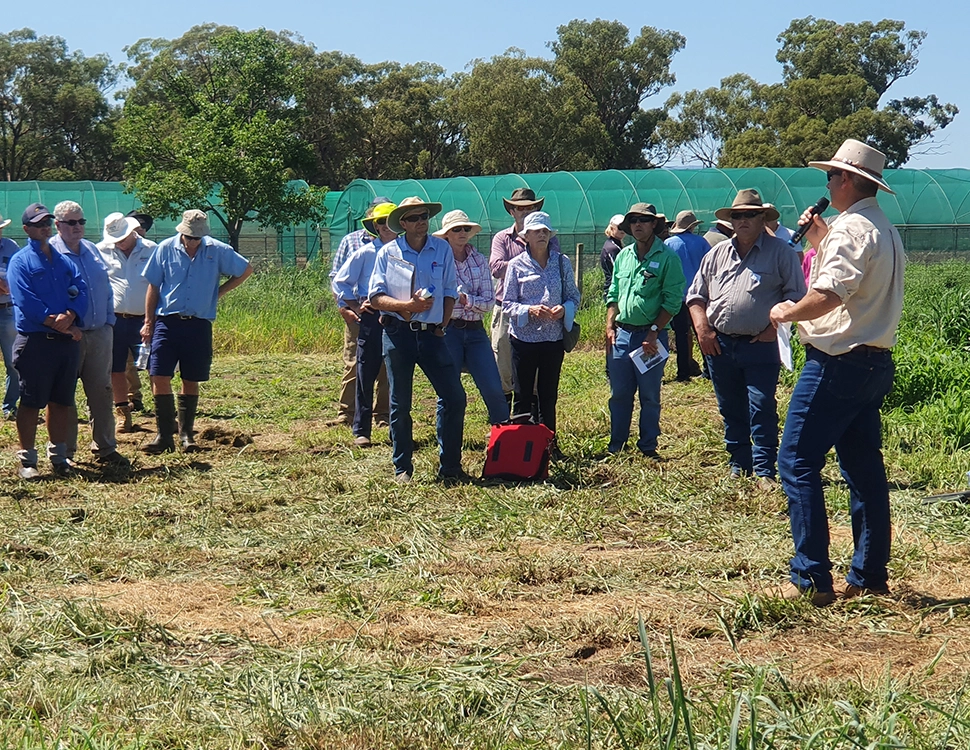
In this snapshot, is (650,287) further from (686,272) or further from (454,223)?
(686,272)

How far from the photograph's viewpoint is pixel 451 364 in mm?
7598

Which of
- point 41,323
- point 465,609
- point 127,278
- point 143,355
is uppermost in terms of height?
point 127,278

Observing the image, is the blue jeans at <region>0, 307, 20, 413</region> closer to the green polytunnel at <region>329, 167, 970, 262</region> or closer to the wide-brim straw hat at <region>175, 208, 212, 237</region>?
the wide-brim straw hat at <region>175, 208, 212, 237</region>

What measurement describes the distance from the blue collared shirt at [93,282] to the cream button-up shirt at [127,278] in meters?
1.67

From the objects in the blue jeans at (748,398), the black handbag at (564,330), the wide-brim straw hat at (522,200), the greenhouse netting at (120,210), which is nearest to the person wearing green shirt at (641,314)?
the black handbag at (564,330)

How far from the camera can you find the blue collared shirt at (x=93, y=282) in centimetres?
809

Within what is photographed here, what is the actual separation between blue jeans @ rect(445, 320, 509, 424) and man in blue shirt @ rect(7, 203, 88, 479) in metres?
2.52

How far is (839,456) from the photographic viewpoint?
503 cm

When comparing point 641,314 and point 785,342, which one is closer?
point 785,342

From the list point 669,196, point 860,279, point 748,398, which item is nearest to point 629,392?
point 748,398

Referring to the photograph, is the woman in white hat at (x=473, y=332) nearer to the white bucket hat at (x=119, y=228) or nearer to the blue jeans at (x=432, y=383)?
the blue jeans at (x=432, y=383)

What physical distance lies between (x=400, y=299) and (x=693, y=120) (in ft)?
172

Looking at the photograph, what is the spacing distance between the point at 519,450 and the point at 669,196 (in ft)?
71.8

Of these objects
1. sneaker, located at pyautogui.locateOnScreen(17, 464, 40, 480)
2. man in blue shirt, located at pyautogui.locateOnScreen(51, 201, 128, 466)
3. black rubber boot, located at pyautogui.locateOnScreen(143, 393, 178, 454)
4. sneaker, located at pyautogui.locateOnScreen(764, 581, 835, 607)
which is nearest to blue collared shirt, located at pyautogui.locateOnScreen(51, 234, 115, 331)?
man in blue shirt, located at pyautogui.locateOnScreen(51, 201, 128, 466)
